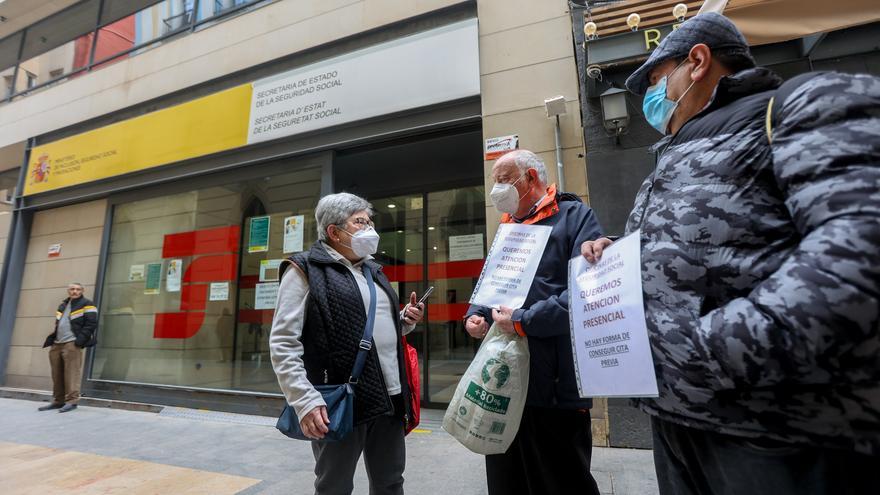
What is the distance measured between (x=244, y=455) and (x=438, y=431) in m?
1.87

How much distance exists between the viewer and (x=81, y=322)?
614 centimetres

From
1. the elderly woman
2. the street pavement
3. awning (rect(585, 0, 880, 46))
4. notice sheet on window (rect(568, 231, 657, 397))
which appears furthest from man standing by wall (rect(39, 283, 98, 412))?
awning (rect(585, 0, 880, 46))

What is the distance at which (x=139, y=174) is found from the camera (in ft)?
21.9

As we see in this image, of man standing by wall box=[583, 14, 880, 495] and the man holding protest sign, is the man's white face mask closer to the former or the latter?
the man holding protest sign

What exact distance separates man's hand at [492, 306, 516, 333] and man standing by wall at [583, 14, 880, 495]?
0.61 meters

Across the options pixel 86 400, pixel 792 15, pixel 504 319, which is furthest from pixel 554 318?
pixel 86 400

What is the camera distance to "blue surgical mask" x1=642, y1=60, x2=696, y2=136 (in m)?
1.27

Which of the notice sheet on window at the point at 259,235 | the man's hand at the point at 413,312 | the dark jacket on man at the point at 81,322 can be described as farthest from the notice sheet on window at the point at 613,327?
the dark jacket on man at the point at 81,322

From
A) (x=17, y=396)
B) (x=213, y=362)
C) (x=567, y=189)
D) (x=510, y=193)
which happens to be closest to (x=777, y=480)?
(x=510, y=193)

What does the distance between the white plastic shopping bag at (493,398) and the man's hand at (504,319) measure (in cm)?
3

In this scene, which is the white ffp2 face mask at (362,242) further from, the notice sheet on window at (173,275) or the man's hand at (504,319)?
the notice sheet on window at (173,275)

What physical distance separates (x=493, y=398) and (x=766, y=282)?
104cm

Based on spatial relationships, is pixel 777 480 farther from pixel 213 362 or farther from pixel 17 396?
pixel 17 396

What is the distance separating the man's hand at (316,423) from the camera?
1.78 meters
